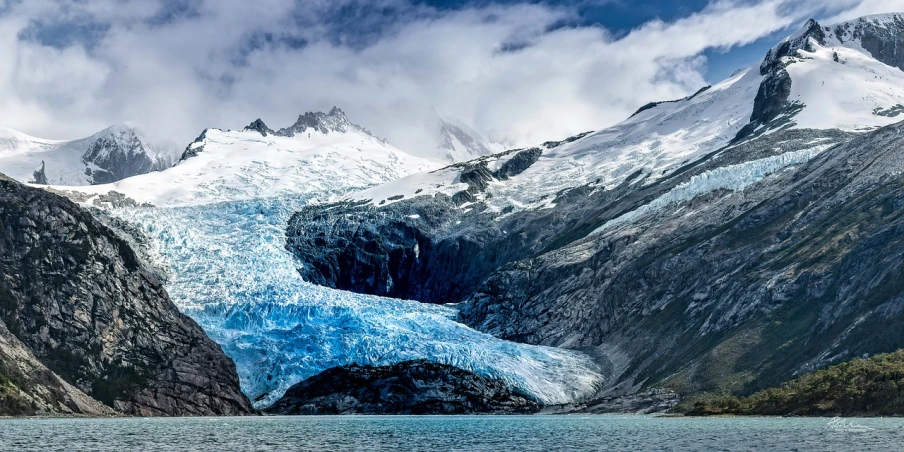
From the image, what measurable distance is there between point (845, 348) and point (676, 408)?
2362 centimetres

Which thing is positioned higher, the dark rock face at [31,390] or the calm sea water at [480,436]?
the dark rock face at [31,390]

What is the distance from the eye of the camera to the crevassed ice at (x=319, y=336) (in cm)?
16700

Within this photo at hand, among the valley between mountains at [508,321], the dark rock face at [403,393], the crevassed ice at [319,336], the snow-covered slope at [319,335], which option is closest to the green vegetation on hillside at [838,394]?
the valley between mountains at [508,321]

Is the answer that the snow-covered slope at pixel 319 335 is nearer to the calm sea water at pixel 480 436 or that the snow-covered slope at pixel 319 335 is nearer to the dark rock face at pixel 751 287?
the dark rock face at pixel 751 287

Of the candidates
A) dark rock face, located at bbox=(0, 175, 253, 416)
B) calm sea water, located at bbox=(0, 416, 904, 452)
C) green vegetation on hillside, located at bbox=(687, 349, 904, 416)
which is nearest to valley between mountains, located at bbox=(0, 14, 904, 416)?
dark rock face, located at bbox=(0, 175, 253, 416)

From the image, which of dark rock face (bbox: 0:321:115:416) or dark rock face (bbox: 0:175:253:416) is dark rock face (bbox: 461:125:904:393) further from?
dark rock face (bbox: 0:321:115:416)

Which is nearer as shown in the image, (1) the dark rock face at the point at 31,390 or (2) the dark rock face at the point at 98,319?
(1) the dark rock face at the point at 31,390

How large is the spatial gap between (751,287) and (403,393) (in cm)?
6089

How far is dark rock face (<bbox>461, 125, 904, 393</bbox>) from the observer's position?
13262 centimetres

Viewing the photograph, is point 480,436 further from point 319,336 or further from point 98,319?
point 319,336

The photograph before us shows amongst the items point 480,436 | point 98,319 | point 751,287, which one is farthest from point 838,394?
point 98,319

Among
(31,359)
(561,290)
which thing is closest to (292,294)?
(561,290)

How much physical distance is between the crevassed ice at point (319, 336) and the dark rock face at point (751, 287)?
11.7m

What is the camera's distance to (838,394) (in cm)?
10556
